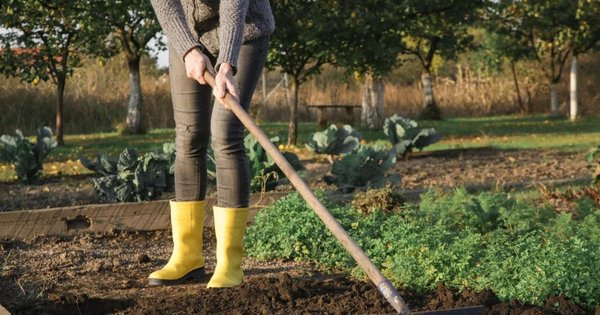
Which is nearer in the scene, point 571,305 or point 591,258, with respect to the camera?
point 571,305

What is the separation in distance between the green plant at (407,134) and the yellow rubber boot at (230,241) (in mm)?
8280

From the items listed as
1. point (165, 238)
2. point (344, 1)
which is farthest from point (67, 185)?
point (344, 1)

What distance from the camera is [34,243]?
665 centimetres

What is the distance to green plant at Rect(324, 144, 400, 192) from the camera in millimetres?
8305

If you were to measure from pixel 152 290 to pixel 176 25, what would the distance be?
1.25 metres

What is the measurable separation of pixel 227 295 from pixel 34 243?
2.55 meters

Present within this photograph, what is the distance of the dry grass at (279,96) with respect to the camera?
2531 centimetres

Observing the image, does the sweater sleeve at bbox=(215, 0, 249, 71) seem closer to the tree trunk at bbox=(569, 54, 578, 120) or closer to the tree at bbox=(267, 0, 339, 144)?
the tree at bbox=(267, 0, 339, 144)

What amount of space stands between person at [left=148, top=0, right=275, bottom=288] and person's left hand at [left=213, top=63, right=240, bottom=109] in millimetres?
67

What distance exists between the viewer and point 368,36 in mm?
18750

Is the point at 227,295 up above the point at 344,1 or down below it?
below

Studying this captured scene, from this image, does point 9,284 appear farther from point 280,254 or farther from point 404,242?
point 404,242

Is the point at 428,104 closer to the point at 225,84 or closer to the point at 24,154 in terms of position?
the point at 24,154

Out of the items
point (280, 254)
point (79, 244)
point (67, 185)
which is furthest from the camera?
point (67, 185)
